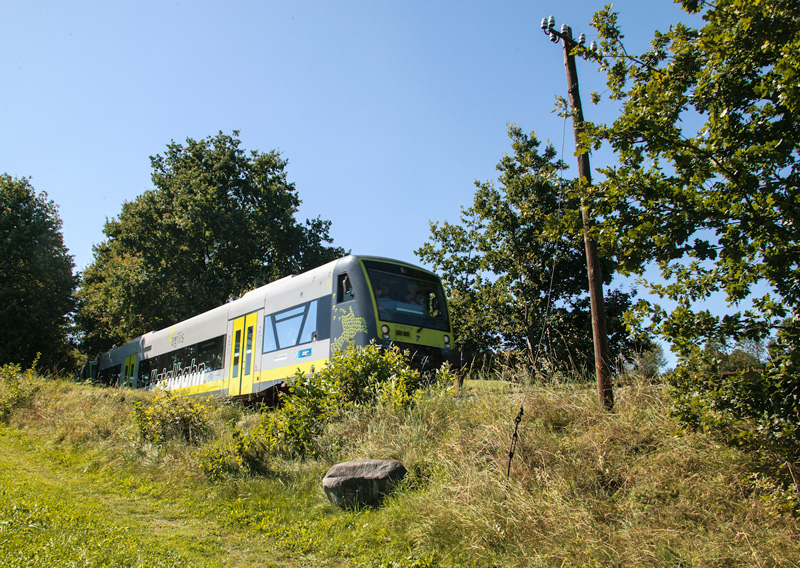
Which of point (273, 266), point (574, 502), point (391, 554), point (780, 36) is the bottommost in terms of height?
point (391, 554)

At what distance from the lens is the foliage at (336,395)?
809cm

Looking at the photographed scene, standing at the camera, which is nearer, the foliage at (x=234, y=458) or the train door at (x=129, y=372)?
the foliage at (x=234, y=458)

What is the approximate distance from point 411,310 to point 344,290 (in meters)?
1.56

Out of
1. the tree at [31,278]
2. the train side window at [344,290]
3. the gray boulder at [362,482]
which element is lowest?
the gray boulder at [362,482]

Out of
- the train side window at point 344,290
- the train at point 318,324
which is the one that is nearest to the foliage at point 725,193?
the train at point 318,324

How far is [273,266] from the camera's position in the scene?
30.0 meters

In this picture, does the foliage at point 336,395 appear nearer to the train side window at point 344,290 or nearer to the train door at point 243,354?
the train side window at point 344,290

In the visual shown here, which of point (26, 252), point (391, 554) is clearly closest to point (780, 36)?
point (391, 554)

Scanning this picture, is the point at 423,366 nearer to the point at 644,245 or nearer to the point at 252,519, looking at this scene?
the point at 252,519

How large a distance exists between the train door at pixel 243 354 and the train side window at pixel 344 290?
377cm

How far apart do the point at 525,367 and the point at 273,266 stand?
24366 mm

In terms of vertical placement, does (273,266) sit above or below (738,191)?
above

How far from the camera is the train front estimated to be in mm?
11328

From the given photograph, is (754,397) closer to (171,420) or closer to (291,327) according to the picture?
(171,420)
